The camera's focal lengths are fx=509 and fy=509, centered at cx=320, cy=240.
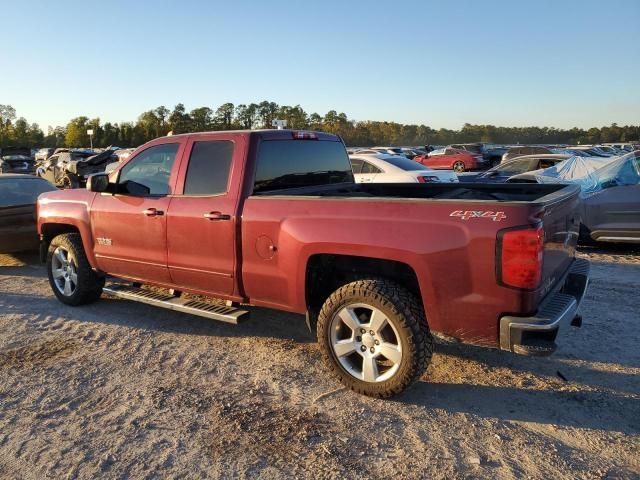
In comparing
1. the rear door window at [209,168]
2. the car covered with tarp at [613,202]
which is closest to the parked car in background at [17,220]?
the rear door window at [209,168]

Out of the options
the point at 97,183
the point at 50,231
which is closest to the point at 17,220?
the point at 50,231

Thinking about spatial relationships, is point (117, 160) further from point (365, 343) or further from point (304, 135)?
point (365, 343)

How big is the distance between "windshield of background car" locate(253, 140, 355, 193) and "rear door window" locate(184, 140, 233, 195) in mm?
305

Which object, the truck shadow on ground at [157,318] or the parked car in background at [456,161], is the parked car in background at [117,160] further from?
the parked car in background at [456,161]

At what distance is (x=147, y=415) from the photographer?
3.50 m

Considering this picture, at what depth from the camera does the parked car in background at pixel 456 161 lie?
32250 mm

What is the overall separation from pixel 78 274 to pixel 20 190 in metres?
4.06

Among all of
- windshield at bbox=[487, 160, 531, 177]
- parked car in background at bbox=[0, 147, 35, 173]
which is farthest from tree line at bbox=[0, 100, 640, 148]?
windshield at bbox=[487, 160, 531, 177]

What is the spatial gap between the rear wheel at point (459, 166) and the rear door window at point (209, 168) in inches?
1162

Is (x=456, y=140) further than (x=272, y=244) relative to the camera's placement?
Yes

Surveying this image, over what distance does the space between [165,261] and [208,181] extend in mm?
920

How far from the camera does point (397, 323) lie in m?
3.49

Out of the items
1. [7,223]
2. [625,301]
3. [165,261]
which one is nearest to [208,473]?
[165,261]

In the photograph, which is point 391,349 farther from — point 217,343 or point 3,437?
point 3,437
